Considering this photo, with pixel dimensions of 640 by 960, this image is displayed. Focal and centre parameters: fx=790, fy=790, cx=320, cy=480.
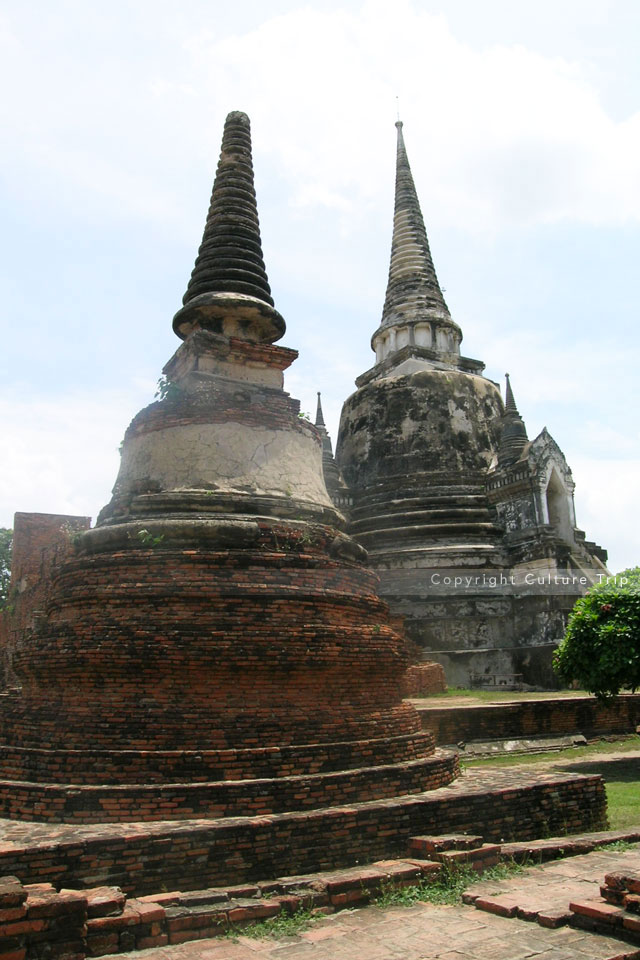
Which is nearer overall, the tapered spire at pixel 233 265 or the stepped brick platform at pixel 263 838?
the stepped brick platform at pixel 263 838

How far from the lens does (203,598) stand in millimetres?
7277

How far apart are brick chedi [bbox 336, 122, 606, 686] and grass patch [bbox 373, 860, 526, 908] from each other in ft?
37.7

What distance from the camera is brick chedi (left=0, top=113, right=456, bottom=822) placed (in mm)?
6414

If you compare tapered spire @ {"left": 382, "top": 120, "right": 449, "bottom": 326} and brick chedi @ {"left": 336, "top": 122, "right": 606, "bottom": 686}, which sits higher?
tapered spire @ {"left": 382, "top": 120, "right": 449, "bottom": 326}

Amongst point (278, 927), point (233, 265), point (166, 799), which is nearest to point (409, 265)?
point (233, 265)

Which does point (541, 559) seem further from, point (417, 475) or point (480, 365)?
point (480, 365)

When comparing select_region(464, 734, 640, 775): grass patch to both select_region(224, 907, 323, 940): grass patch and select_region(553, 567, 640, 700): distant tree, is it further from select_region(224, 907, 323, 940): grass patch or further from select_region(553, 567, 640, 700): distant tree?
select_region(224, 907, 323, 940): grass patch

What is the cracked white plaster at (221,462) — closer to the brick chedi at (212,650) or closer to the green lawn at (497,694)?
the brick chedi at (212,650)

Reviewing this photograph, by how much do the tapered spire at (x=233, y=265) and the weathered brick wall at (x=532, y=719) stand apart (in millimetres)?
6341

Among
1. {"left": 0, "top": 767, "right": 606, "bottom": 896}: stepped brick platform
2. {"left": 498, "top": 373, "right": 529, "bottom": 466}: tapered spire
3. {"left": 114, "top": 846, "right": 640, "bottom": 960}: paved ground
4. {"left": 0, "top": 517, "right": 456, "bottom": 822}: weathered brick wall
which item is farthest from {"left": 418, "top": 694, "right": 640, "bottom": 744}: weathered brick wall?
{"left": 498, "top": 373, "right": 529, "bottom": 466}: tapered spire

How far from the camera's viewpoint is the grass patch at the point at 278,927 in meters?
5.14

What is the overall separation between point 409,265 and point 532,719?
1712cm

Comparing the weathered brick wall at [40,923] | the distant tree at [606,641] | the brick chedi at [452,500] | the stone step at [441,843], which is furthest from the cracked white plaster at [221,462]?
the brick chedi at [452,500]

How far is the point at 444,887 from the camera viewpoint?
236 inches
